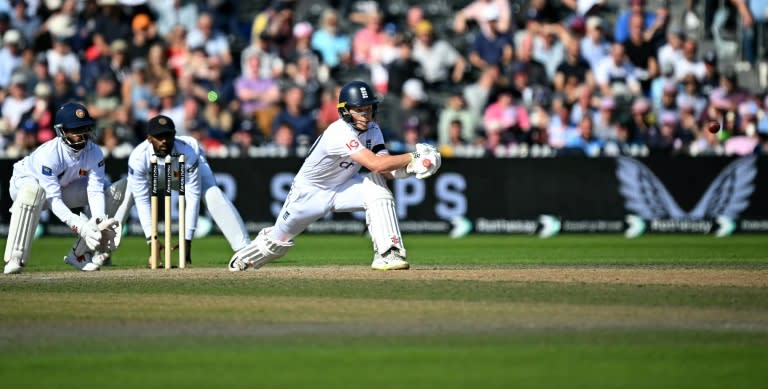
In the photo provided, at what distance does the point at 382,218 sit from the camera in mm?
13766

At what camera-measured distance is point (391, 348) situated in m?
9.07

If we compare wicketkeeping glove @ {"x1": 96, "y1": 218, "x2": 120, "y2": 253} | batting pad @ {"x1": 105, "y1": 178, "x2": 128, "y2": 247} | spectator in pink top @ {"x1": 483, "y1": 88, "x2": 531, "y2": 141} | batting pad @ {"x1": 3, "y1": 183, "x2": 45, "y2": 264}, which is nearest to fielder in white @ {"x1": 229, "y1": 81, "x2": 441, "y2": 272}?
wicketkeeping glove @ {"x1": 96, "y1": 218, "x2": 120, "y2": 253}

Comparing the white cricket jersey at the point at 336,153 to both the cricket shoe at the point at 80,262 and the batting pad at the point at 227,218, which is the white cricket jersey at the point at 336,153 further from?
the cricket shoe at the point at 80,262

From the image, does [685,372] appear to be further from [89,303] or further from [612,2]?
[612,2]

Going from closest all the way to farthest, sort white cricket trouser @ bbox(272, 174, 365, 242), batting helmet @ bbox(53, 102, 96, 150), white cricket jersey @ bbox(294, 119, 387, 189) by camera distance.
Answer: white cricket jersey @ bbox(294, 119, 387, 189)
white cricket trouser @ bbox(272, 174, 365, 242)
batting helmet @ bbox(53, 102, 96, 150)

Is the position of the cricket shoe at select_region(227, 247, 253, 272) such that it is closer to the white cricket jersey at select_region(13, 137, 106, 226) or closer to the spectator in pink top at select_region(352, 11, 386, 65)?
the white cricket jersey at select_region(13, 137, 106, 226)

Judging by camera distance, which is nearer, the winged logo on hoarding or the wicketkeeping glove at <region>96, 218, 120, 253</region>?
the wicketkeeping glove at <region>96, 218, 120, 253</region>

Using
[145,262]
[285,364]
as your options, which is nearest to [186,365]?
[285,364]

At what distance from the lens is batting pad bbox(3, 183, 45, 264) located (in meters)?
14.6

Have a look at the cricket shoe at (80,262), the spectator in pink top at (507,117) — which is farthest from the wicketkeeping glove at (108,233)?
the spectator in pink top at (507,117)

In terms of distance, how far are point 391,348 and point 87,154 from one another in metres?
6.79

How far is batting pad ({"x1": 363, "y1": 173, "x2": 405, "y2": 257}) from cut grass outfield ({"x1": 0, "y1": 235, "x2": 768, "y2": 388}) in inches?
14.1

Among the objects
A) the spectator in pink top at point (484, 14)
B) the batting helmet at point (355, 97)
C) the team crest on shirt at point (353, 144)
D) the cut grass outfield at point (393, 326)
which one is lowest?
the cut grass outfield at point (393, 326)

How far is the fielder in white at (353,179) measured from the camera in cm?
1377
